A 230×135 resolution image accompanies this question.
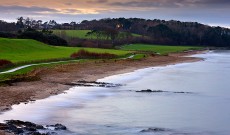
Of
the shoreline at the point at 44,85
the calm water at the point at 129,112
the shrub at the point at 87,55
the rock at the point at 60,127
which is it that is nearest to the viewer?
the rock at the point at 60,127

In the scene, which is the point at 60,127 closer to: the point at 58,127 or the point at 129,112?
the point at 58,127

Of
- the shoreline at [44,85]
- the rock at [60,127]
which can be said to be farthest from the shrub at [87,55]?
the rock at [60,127]

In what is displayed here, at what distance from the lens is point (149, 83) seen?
127 feet

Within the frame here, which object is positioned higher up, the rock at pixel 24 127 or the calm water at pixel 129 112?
the rock at pixel 24 127

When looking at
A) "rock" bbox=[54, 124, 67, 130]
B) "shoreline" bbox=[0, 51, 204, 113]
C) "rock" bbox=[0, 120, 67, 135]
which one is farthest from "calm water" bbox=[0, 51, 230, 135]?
"shoreline" bbox=[0, 51, 204, 113]

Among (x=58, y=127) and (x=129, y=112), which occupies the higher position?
(x=58, y=127)

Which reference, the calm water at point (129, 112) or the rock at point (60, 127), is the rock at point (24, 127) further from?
the calm water at point (129, 112)

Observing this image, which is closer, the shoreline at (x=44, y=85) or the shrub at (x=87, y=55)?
the shoreline at (x=44, y=85)

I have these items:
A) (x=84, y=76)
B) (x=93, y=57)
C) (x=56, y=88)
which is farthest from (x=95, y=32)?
(x=56, y=88)

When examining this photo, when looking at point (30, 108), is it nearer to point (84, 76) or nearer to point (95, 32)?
point (84, 76)

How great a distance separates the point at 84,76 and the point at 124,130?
23.3 m

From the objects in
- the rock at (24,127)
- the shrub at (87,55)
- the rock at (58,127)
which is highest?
the rock at (24,127)

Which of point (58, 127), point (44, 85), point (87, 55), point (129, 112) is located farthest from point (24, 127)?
point (87, 55)

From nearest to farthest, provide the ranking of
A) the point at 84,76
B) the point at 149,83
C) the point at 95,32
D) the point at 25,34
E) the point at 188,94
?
→ the point at 188,94 < the point at 149,83 < the point at 84,76 < the point at 25,34 < the point at 95,32
